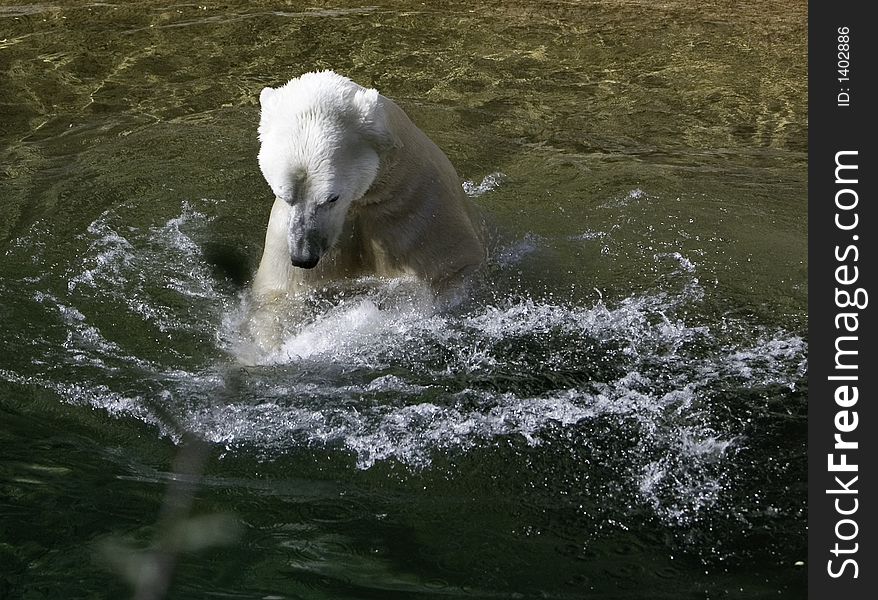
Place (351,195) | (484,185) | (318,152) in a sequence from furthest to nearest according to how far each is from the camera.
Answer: (484,185) < (351,195) < (318,152)

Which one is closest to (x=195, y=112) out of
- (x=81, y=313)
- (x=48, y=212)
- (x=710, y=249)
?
(x=48, y=212)

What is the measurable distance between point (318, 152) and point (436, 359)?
2.67 feet

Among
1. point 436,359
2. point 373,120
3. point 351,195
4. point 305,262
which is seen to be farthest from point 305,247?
point 436,359

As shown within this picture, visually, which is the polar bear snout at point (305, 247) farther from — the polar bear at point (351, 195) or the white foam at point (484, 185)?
the white foam at point (484, 185)

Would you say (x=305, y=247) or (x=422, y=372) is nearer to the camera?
(x=305, y=247)

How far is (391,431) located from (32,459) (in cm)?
102

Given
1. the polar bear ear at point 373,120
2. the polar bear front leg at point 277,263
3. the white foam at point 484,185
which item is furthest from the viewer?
the white foam at point 484,185

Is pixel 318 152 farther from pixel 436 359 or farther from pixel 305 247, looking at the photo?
pixel 436 359

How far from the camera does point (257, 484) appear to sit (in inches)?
117

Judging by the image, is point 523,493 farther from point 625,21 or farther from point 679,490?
point 625,21

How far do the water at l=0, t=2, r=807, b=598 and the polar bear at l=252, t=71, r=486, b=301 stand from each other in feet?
0.43

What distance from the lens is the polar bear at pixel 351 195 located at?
343 cm

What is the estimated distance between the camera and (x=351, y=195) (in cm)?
354

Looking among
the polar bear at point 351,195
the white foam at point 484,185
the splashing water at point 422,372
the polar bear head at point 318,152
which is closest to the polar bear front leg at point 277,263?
the polar bear at point 351,195
